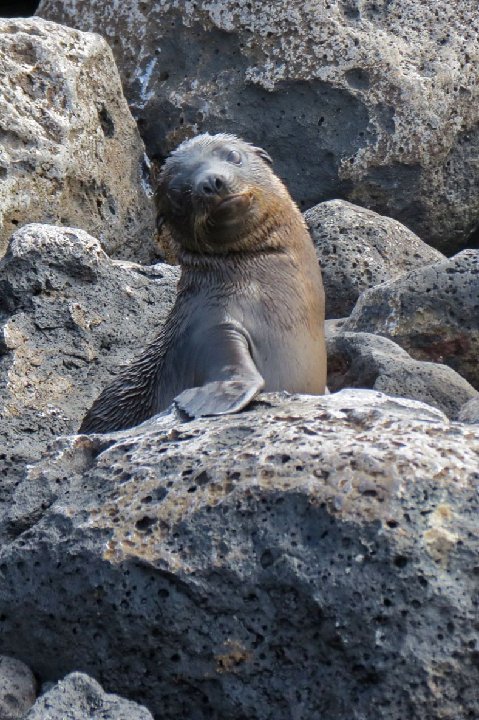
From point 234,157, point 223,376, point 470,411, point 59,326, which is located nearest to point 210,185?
point 234,157

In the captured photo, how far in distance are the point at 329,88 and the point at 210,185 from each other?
11.1 feet

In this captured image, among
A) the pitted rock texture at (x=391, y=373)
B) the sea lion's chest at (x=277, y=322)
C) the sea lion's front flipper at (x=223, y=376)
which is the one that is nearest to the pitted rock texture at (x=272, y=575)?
the sea lion's front flipper at (x=223, y=376)

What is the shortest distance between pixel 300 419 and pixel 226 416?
14.4 inches

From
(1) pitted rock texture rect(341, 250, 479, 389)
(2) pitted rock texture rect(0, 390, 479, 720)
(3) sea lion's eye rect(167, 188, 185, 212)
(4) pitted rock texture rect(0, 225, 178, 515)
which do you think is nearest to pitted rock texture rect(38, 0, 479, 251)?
(1) pitted rock texture rect(341, 250, 479, 389)

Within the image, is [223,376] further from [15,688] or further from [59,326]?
[15,688]

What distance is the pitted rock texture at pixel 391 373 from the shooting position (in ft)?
20.2

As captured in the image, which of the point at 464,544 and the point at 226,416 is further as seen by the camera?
the point at 226,416

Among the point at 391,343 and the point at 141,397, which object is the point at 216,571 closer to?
the point at 141,397

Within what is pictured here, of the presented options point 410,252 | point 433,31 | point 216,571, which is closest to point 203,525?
point 216,571

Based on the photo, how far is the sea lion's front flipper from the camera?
492 cm

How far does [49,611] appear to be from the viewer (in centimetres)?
403

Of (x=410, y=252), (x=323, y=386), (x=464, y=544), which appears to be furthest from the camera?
(x=410, y=252)

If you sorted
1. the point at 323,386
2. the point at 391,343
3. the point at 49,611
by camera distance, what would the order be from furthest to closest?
1. the point at 391,343
2. the point at 323,386
3. the point at 49,611

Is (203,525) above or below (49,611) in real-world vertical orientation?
above
